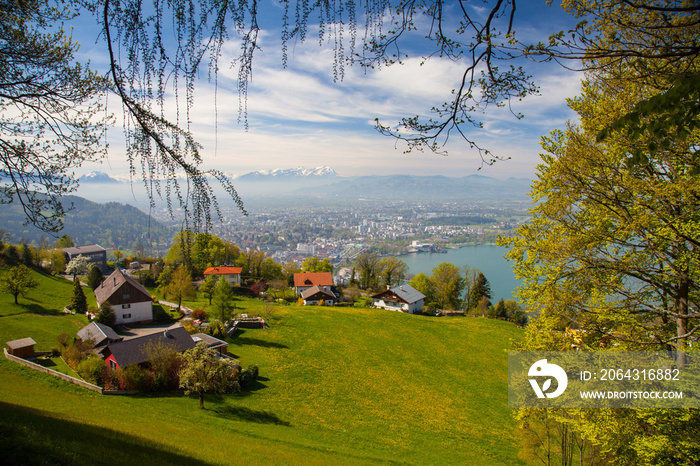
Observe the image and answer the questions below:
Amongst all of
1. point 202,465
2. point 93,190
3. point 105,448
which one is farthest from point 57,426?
point 93,190

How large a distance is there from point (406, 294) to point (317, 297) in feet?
41.0

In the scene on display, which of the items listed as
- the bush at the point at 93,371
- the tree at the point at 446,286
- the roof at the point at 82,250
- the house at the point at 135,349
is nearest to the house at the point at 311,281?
the tree at the point at 446,286

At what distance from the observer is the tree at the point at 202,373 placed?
1575 cm

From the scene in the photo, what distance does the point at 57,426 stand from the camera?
24.3 ft

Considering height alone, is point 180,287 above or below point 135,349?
above

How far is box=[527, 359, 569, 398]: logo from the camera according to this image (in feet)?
28.3

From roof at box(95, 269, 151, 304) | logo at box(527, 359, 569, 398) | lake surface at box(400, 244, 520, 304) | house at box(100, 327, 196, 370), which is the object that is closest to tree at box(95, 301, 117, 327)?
A: roof at box(95, 269, 151, 304)

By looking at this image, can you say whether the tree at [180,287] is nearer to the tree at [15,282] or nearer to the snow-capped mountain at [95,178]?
the tree at [15,282]

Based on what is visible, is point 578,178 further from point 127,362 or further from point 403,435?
point 127,362

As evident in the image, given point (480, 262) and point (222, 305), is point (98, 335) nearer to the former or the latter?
point (222, 305)

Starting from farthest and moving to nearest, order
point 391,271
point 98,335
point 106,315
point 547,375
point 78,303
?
point 391,271
point 78,303
point 106,315
point 98,335
point 547,375

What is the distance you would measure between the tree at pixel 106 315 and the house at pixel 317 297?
2193 cm

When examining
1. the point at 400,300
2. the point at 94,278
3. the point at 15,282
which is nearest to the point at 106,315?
the point at 15,282

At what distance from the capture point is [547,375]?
9.07 metres
